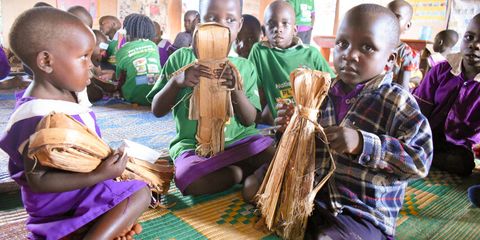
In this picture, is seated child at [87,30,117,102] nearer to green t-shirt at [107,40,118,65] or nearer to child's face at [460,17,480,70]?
green t-shirt at [107,40,118,65]

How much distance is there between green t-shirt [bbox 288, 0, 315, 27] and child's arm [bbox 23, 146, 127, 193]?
297cm

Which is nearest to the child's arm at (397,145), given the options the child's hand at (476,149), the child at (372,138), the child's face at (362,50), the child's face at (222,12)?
the child at (372,138)

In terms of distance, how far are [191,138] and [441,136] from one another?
1.44 m

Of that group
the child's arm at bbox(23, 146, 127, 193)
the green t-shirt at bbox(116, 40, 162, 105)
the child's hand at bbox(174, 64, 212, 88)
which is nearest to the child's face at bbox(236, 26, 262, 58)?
the green t-shirt at bbox(116, 40, 162, 105)

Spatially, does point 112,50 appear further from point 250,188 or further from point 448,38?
point 448,38

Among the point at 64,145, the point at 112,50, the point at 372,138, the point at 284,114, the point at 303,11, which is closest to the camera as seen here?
the point at 64,145

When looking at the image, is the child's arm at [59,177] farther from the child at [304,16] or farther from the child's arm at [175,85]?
the child at [304,16]

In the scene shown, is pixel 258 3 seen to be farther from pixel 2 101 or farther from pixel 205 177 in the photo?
pixel 205 177

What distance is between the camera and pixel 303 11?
12.0 ft

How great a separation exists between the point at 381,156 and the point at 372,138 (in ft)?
0.20

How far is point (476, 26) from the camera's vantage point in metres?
1.78

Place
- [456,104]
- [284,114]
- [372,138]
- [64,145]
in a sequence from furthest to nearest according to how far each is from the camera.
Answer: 1. [456,104]
2. [284,114]
3. [372,138]
4. [64,145]

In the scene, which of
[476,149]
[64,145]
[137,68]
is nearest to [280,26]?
[476,149]

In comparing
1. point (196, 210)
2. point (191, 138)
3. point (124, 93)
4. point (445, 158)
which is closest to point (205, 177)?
point (196, 210)
